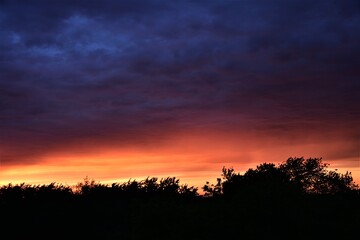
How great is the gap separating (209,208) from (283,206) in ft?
8.14

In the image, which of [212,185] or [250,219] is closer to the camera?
[250,219]

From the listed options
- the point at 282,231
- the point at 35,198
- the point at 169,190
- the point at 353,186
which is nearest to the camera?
the point at 282,231

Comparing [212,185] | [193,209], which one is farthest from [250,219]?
[212,185]

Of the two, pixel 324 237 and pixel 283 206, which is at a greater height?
pixel 283 206

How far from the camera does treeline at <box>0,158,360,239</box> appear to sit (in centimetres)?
1468

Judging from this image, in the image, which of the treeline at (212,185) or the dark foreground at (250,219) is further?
the treeline at (212,185)

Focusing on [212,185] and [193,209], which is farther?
[212,185]

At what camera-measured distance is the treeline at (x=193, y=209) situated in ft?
48.2

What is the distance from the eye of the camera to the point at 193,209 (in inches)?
608

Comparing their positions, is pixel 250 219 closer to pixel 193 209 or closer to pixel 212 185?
pixel 193 209

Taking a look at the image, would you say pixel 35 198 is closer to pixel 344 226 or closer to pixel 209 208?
pixel 209 208

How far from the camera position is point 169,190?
30.3 m

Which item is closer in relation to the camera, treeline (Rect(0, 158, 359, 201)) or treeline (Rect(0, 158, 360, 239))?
treeline (Rect(0, 158, 360, 239))

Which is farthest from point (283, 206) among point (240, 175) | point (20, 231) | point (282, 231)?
point (240, 175)
